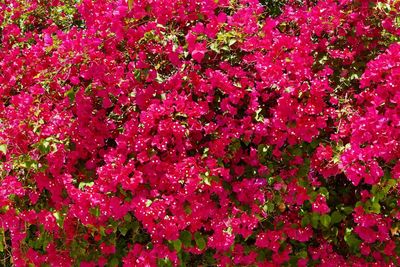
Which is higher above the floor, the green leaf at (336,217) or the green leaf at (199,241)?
the green leaf at (336,217)

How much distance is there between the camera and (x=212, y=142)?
2939 mm

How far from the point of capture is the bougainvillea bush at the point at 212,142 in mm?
2793

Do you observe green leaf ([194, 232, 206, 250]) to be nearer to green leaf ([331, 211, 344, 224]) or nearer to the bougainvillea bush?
the bougainvillea bush

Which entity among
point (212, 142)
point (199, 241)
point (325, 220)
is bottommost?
point (199, 241)

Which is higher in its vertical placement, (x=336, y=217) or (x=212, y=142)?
(x=212, y=142)

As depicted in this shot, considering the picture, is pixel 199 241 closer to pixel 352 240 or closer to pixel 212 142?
pixel 212 142

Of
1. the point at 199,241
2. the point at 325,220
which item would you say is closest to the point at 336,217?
the point at 325,220

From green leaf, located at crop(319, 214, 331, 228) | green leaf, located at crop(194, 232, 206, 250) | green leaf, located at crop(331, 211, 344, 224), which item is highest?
green leaf, located at crop(319, 214, 331, 228)

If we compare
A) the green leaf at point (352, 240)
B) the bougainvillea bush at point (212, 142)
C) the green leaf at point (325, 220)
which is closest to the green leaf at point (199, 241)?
the bougainvillea bush at point (212, 142)

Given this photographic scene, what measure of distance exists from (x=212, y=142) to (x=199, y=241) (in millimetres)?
508

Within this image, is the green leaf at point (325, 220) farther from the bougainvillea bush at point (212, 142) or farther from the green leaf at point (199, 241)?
the green leaf at point (199, 241)

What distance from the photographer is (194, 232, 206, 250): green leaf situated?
2.86 meters

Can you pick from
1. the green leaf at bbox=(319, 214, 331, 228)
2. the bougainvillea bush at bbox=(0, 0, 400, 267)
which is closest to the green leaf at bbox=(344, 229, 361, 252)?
the bougainvillea bush at bbox=(0, 0, 400, 267)

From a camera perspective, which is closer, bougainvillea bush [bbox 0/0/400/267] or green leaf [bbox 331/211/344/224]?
bougainvillea bush [bbox 0/0/400/267]
